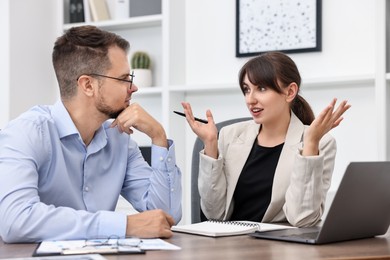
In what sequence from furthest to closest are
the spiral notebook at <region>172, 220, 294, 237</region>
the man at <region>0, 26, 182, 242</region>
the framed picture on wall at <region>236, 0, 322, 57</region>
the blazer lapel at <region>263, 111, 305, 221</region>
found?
the framed picture on wall at <region>236, 0, 322, 57</region> < the blazer lapel at <region>263, 111, 305, 221</region> < the man at <region>0, 26, 182, 242</region> < the spiral notebook at <region>172, 220, 294, 237</region>

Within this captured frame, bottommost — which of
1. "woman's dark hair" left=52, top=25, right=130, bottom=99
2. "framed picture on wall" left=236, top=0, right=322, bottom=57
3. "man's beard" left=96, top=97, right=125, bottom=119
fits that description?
"man's beard" left=96, top=97, right=125, bottom=119

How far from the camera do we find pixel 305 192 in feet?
6.63

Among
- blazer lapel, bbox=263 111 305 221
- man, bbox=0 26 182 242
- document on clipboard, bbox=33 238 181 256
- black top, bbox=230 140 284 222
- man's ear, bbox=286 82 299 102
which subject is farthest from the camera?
man's ear, bbox=286 82 299 102

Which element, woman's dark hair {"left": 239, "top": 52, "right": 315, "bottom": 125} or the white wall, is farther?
the white wall

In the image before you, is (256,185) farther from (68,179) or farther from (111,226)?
(111,226)

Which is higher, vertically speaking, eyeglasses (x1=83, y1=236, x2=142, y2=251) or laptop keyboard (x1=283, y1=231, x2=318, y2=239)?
eyeglasses (x1=83, y1=236, x2=142, y2=251)

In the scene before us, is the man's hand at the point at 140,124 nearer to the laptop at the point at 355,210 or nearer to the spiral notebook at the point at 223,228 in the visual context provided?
the spiral notebook at the point at 223,228

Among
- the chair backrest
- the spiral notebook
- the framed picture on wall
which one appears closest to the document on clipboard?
the spiral notebook

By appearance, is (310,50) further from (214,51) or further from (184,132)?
(184,132)

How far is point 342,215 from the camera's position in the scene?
1.56 metres

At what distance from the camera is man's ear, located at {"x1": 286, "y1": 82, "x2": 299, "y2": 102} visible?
2.40 m

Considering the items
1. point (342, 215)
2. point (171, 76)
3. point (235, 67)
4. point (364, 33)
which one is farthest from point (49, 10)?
point (342, 215)

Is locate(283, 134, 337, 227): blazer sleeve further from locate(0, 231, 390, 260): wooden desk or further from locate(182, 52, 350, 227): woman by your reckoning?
locate(0, 231, 390, 260): wooden desk

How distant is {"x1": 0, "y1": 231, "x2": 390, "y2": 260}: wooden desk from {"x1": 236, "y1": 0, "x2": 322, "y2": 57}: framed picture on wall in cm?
207
